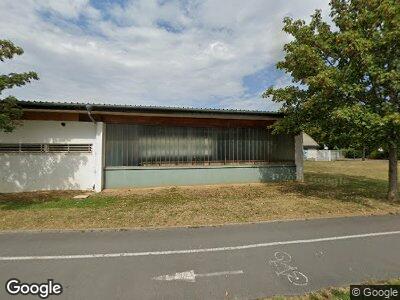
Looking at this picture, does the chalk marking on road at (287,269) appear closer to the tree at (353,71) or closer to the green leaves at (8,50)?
the tree at (353,71)

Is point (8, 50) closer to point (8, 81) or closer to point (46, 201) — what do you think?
point (8, 81)

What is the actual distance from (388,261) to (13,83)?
11224 mm

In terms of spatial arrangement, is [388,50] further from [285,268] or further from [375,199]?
[285,268]

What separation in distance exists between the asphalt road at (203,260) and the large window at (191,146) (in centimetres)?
717

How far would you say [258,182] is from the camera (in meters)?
15.5

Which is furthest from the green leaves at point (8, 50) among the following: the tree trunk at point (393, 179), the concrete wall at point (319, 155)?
the concrete wall at point (319, 155)

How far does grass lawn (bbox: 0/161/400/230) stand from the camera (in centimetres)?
791

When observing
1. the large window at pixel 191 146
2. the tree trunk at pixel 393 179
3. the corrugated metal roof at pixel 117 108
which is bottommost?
the tree trunk at pixel 393 179

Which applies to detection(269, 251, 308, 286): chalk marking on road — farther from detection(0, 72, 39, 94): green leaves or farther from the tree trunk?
detection(0, 72, 39, 94): green leaves

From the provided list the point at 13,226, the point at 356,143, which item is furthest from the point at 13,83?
the point at 356,143

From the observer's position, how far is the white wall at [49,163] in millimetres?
12516

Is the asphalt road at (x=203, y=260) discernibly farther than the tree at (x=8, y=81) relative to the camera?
No

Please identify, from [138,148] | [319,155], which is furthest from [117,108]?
[319,155]

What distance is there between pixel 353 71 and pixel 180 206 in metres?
7.22
